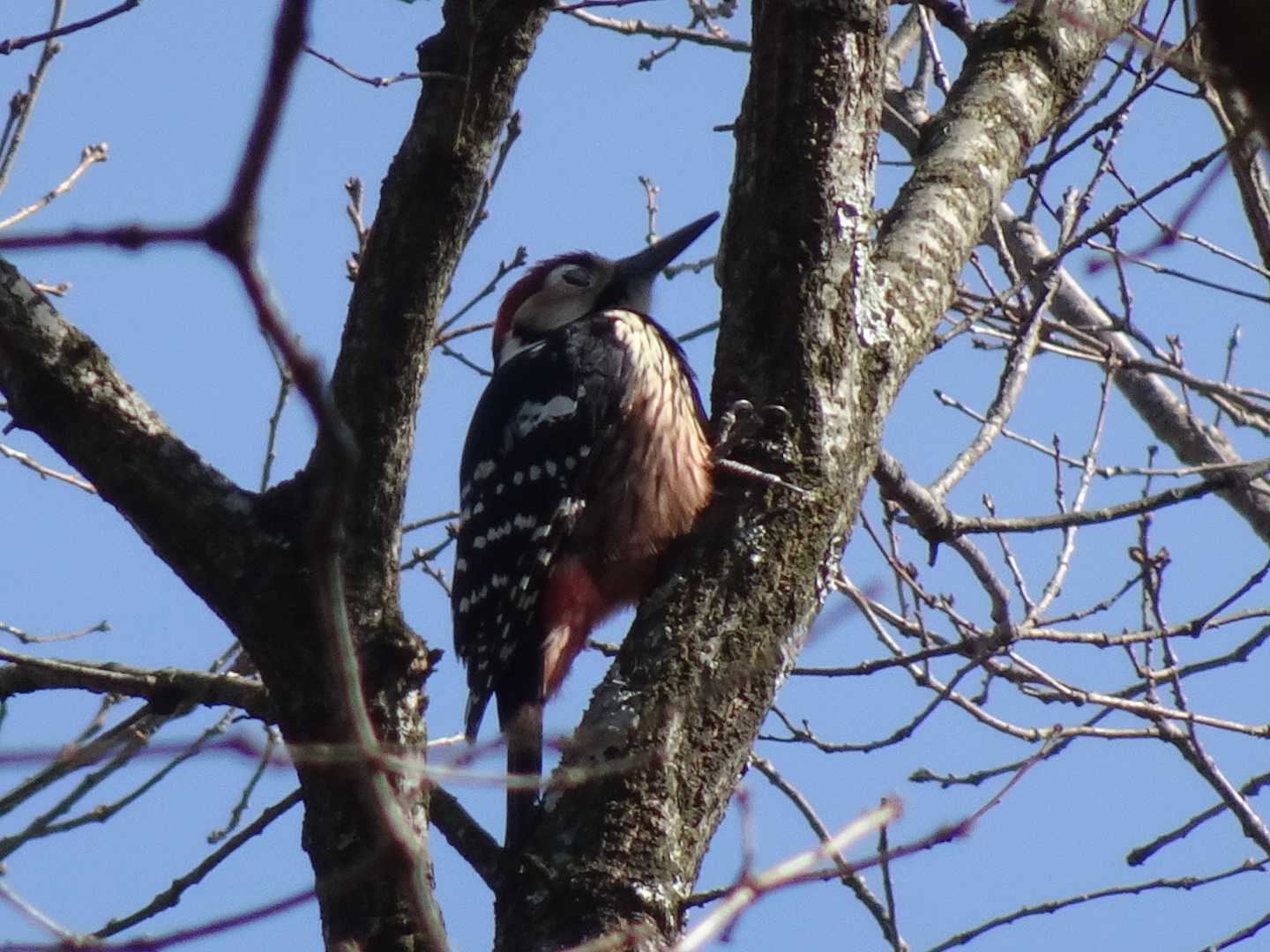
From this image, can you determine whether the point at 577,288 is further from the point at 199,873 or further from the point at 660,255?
the point at 199,873

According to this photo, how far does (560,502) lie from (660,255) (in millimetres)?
1662

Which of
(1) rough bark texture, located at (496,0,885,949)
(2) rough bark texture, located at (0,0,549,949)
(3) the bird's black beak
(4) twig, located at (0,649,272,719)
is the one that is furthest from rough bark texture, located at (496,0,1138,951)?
(3) the bird's black beak

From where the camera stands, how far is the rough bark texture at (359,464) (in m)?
2.54

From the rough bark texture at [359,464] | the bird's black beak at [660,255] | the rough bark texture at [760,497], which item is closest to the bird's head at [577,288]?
the bird's black beak at [660,255]

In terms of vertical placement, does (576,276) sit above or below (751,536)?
above

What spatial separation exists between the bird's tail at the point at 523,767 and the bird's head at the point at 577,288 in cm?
188

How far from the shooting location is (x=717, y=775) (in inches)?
106

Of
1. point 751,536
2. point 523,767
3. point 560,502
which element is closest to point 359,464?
point 751,536

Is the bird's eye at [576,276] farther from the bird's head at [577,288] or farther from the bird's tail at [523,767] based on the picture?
the bird's tail at [523,767]

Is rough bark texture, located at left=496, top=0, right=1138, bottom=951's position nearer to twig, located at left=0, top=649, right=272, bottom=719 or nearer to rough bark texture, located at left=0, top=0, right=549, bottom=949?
rough bark texture, located at left=0, top=0, right=549, bottom=949

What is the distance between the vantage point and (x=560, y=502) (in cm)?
464

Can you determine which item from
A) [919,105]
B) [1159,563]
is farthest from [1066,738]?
[919,105]

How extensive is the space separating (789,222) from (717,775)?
1.07m

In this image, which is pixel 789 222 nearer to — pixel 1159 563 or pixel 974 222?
pixel 974 222
